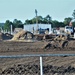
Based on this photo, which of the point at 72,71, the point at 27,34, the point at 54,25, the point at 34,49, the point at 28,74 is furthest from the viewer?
the point at 54,25

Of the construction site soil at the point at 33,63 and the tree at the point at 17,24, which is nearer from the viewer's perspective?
the construction site soil at the point at 33,63

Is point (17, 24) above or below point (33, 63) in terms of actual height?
above

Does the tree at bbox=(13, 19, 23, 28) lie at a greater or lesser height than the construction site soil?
greater

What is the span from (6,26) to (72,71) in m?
95.6

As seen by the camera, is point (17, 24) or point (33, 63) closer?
point (33, 63)

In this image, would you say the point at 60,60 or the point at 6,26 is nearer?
the point at 60,60

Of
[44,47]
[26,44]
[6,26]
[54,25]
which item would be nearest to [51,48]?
[44,47]

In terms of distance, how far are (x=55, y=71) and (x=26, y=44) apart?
14177 millimetres

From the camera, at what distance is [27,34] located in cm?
3822

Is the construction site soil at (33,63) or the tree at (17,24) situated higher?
the tree at (17,24)

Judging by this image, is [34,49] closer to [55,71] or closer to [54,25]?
[55,71]

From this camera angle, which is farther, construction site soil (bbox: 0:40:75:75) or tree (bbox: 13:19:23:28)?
tree (bbox: 13:19:23:28)

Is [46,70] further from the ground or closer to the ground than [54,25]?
closer to the ground

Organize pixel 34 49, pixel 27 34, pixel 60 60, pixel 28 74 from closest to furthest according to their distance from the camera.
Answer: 1. pixel 28 74
2. pixel 60 60
3. pixel 34 49
4. pixel 27 34
